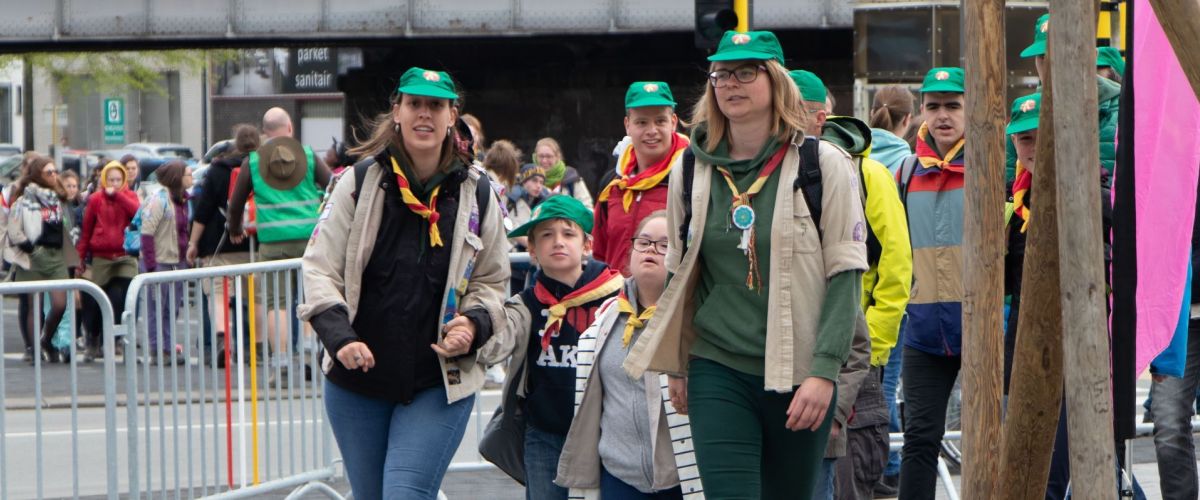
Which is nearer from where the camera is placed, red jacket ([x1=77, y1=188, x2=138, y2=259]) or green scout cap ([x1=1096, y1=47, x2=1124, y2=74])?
green scout cap ([x1=1096, y1=47, x2=1124, y2=74])

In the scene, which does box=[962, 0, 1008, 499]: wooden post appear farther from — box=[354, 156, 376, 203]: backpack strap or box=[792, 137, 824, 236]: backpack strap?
box=[354, 156, 376, 203]: backpack strap

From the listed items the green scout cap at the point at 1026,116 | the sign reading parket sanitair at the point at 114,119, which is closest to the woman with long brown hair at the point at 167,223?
the green scout cap at the point at 1026,116

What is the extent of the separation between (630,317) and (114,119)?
46516mm

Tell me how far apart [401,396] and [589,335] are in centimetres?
64

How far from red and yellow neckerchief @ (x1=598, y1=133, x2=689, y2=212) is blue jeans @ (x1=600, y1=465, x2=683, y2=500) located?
140 cm

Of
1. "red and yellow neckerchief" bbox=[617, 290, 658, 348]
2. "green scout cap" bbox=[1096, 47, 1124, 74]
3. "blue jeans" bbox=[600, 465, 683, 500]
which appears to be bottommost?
"blue jeans" bbox=[600, 465, 683, 500]

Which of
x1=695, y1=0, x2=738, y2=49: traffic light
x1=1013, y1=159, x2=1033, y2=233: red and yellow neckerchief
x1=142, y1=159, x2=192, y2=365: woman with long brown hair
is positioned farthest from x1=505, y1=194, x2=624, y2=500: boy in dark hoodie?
x1=142, y1=159, x2=192, y2=365: woman with long brown hair

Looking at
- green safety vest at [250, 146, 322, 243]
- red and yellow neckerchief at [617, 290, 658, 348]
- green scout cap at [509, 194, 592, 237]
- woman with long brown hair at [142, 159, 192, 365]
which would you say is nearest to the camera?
red and yellow neckerchief at [617, 290, 658, 348]

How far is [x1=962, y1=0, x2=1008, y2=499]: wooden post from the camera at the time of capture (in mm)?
3641

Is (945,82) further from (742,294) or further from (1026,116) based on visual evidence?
(742,294)

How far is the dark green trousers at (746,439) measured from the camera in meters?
4.43

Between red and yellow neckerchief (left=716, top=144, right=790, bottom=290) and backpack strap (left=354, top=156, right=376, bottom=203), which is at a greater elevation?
backpack strap (left=354, top=156, right=376, bottom=203)

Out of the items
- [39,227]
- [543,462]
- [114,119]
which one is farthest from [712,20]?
[114,119]

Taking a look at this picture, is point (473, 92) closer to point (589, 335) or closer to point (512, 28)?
point (512, 28)
